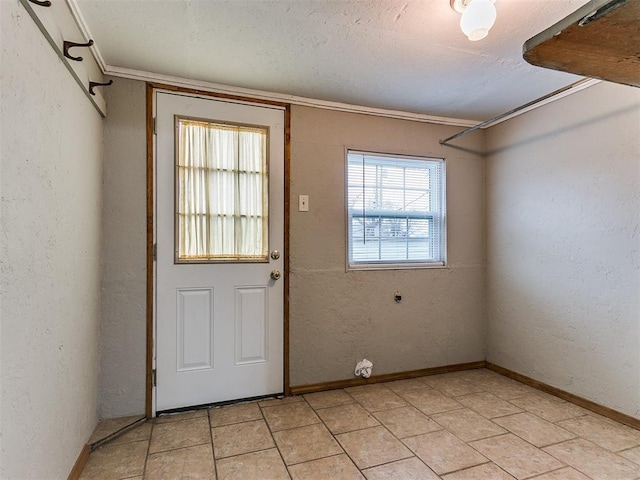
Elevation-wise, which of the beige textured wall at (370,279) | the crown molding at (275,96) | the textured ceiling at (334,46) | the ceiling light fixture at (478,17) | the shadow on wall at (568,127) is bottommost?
the beige textured wall at (370,279)

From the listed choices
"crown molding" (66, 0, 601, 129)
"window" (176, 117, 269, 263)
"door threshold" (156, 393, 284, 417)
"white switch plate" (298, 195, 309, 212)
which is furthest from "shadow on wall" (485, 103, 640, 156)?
"door threshold" (156, 393, 284, 417)

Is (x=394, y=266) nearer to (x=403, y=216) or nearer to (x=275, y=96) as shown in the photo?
(x=403, y=216)

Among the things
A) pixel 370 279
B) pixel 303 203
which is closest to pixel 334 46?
pixel 303 203

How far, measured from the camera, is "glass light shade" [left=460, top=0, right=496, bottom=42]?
1.40 m

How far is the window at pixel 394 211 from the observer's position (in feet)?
9.20

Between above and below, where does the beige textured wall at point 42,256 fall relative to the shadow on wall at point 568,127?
below

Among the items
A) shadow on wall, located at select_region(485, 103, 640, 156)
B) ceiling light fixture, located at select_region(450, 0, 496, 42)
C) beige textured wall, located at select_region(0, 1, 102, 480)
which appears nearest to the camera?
beige textured wall, located at select_region(0, 1, 102, 480)

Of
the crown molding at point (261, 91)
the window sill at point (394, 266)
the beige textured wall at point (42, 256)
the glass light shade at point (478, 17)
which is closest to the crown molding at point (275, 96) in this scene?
the crown molding at point (261, 91)

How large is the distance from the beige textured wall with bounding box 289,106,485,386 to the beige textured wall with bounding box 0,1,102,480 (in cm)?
130

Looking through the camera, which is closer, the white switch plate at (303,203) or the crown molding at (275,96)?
the crown molding at (275,96)

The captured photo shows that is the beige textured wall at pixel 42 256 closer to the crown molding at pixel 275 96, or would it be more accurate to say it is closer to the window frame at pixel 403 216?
the crown molding at pixel 275 96

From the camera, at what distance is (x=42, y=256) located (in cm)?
133

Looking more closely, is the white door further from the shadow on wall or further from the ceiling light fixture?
the shadow on wall

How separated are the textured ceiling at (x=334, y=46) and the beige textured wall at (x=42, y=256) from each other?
0.47 metres
